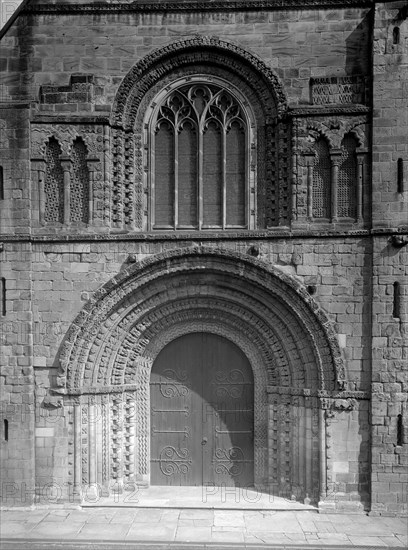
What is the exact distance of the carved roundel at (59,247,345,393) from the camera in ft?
29.7

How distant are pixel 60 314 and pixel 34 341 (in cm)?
64

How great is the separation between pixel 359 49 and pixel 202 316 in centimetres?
525

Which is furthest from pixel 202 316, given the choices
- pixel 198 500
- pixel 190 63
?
pixel 190 63

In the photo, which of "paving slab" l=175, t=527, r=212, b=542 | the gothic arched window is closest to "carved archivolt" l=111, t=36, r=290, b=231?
the gothic arched window

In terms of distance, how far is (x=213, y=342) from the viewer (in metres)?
9.76

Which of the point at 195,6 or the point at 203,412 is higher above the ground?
the point at 195,6

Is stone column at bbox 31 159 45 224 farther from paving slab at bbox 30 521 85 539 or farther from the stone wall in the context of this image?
the stone wall

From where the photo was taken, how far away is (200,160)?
31.0ft

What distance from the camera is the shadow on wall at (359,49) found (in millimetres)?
9086

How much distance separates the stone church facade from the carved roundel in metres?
0.03

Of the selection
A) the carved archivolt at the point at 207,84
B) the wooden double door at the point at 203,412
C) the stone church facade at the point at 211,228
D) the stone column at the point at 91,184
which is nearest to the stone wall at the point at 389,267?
the stone church facade at the point at 211,228

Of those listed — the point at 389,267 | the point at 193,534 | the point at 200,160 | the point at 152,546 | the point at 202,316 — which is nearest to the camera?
the point at 152,546

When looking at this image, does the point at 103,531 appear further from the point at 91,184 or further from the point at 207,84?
the point at 207,84

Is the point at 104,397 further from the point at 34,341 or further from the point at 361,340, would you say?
the point at 361,340
